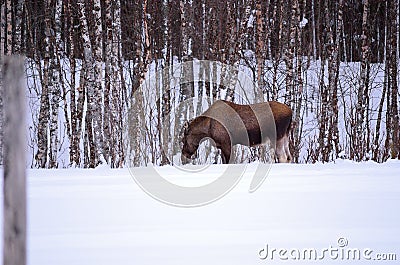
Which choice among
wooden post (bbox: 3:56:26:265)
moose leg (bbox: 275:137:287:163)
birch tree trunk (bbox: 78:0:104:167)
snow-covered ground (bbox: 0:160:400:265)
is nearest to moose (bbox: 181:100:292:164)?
moose leg (bbox: 275:137:287:163)

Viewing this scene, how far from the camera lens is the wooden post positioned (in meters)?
2.11

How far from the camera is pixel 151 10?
711 inches

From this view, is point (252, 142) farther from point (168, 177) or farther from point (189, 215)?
point (189, 215)

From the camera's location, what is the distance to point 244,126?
1083 cm

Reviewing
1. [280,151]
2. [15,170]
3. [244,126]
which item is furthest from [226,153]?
→ [15,170]

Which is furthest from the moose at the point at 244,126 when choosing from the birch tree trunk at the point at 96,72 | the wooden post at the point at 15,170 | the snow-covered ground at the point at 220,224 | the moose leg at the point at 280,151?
the wooden post at the point at 15,170

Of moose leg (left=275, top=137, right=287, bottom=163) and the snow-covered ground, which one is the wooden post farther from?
moose leg (left=275, top=137, right=287, bottom=163)

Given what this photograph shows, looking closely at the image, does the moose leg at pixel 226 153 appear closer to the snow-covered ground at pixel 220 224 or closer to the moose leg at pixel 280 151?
the moose leg at pixel 280 151

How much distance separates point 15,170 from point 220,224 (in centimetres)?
236

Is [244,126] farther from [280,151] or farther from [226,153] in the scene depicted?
[280,151]

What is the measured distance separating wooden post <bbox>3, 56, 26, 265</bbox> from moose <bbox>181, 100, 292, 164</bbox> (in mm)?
8566

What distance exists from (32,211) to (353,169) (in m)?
4.53

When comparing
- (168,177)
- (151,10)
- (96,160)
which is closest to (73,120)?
(96,160)

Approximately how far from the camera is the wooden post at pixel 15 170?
2107mm
